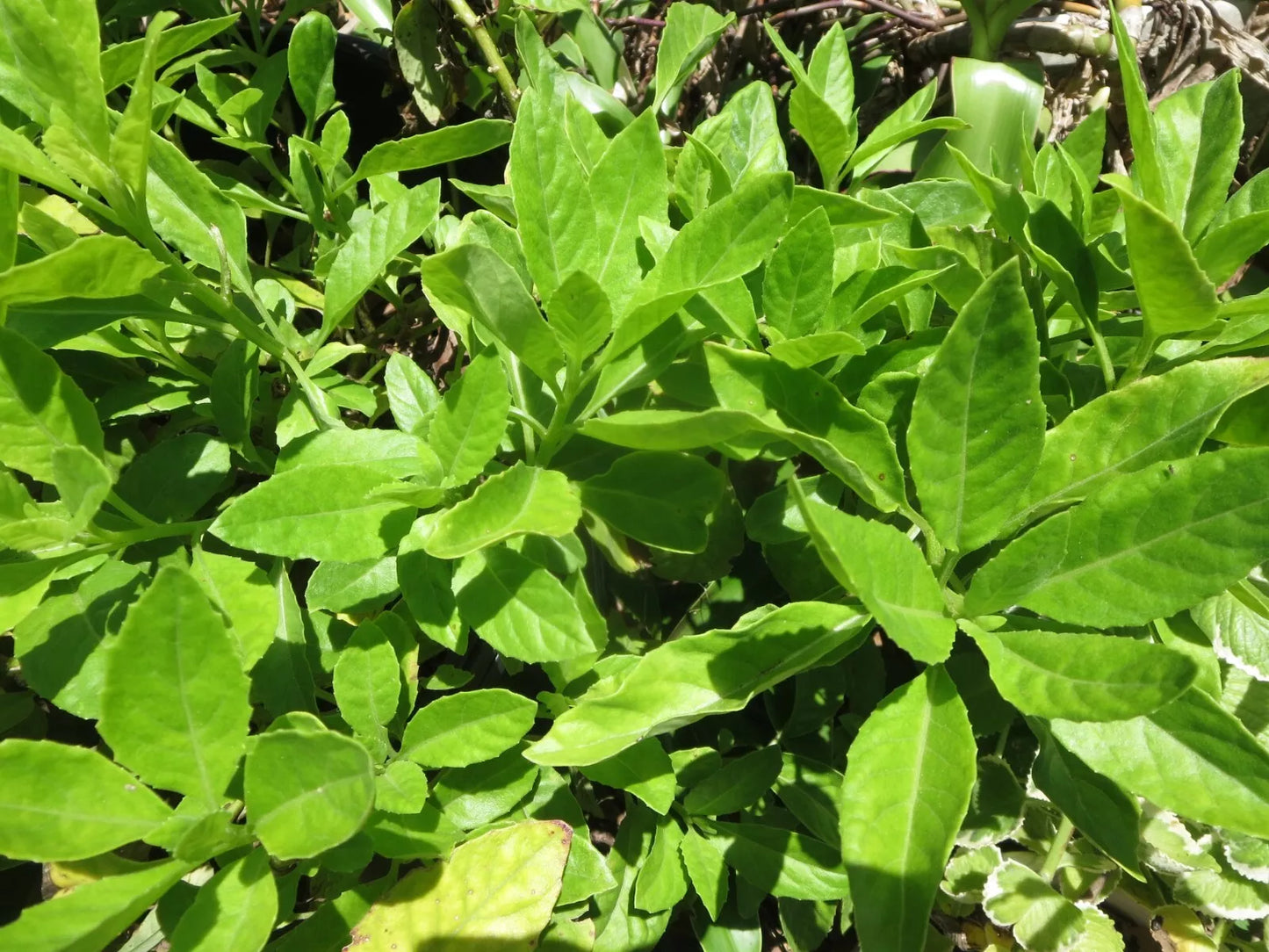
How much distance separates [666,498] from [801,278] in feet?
0.77

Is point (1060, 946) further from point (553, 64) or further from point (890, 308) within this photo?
point (553, 64)

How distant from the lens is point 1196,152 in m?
0.85

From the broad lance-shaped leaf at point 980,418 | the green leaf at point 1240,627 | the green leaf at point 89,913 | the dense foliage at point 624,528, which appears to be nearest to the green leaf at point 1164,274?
the dense foliage at point 624,528

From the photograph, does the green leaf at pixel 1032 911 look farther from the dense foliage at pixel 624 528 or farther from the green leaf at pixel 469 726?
the green leaf at pixel 469 726

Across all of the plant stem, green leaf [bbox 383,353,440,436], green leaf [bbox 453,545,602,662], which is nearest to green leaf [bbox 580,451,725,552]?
green leaf [bbox 453,545,602,662]

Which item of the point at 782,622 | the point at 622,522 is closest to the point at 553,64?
the point at 622,522

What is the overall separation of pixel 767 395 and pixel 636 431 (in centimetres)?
17

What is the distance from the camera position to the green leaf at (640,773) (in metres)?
0.79

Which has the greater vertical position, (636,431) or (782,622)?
(636,431)

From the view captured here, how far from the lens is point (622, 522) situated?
0.78 metres

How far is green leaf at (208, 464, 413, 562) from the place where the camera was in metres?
0.64

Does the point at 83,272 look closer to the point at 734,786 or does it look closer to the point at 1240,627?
the point at 734,786

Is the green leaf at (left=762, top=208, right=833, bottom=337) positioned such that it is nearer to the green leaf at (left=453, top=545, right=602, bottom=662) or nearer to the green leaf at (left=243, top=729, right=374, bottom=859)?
the green leaf at (left=453, top=545, right=602, bottom=662)

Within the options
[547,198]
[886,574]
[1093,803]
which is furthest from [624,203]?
[1093,803]
